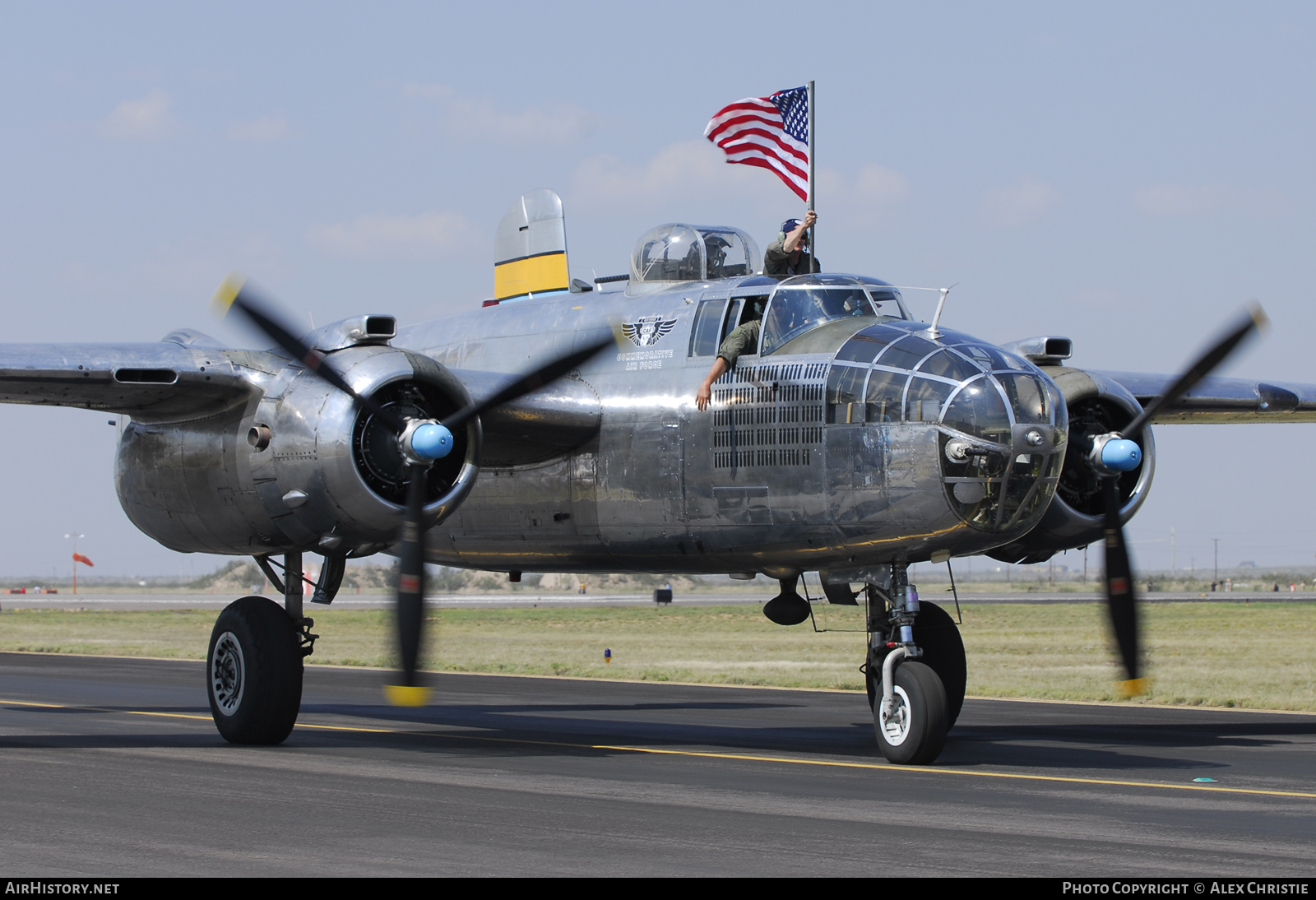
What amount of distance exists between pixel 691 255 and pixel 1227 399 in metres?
7.39

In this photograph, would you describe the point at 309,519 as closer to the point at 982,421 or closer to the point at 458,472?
the point at 458,472

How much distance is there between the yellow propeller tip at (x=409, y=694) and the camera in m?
15.1

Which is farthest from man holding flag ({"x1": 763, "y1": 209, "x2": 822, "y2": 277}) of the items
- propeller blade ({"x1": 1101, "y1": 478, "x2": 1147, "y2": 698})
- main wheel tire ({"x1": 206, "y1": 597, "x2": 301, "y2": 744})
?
main wheel tire ({"x1": 206, "y1": 597, "x2": 301, "y2": 744})

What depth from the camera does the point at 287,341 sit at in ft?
52.3

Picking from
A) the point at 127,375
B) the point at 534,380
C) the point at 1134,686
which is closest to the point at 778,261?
the point at 534,380

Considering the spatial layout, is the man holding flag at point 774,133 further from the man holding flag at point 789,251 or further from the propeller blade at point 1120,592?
the propeller blade at point 1120,592

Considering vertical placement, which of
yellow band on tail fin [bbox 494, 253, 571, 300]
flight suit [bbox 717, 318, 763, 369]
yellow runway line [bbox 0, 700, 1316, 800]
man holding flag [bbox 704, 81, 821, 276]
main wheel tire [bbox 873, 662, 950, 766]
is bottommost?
yellow runway line [bbox 0, 700, 1316, 800]

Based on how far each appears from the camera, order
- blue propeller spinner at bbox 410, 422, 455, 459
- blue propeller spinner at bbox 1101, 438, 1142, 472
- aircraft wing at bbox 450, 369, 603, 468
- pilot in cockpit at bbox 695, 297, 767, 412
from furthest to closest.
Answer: aircraft wing at bbox 450, 369, 603, 468 → blue propeller spinner at bbox 1101, 438, 1142, 472 → pilot in cockpit at bbox 695, 297, 767, 412 → blue propeller spinner at bbox 410, 422, 455, 459

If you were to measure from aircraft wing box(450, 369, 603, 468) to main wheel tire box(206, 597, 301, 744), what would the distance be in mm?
3107

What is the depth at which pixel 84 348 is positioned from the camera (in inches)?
659

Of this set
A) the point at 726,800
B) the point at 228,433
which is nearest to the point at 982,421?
the point at 726,800

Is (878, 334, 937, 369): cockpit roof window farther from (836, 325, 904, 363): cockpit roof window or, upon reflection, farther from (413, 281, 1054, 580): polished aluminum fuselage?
(413, 281, 1054, 580): polished aluminum fuselage

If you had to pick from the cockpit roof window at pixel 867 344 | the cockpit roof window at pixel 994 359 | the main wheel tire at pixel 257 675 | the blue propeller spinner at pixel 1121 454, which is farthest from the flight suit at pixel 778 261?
the main wheel tire at pixel 257 675

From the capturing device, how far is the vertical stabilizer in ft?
70.0
